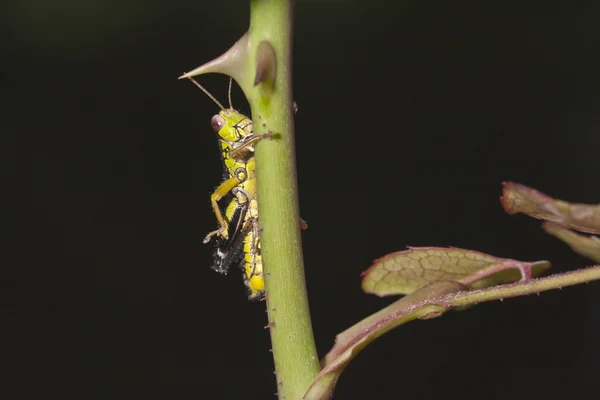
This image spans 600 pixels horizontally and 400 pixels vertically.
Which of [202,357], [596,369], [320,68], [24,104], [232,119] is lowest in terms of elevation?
[596,369]

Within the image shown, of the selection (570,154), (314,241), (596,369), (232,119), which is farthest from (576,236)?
(570,154)

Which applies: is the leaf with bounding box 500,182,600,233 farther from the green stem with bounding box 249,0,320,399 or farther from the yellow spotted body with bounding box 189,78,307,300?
the yellow spotted body with bounding box 189,78,307,300

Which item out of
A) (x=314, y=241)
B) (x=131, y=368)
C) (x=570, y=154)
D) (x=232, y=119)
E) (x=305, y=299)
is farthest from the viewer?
(x=570, y=154)

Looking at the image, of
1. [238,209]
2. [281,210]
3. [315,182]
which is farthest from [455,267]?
[315,182]

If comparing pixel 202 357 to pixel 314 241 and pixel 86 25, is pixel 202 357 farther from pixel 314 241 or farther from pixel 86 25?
pixel 86 25

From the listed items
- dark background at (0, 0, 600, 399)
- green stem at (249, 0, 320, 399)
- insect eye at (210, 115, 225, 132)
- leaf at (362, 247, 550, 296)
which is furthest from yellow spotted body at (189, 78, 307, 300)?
dark background at (0, 0, 600, 399)

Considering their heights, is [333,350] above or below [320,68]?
below
